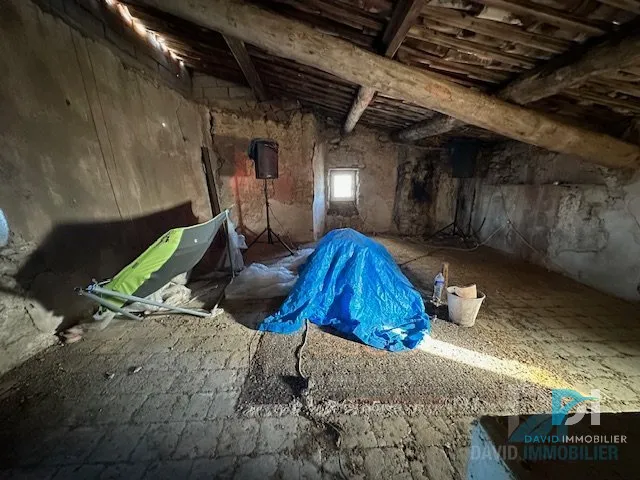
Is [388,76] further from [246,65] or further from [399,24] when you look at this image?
[246,65]

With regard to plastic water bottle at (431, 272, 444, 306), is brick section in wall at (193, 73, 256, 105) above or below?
above

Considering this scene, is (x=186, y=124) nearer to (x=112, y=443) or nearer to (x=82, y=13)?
(x=82, y=13)

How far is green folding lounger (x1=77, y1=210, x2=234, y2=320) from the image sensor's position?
1.69 m

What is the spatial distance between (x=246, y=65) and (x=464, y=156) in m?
4.50

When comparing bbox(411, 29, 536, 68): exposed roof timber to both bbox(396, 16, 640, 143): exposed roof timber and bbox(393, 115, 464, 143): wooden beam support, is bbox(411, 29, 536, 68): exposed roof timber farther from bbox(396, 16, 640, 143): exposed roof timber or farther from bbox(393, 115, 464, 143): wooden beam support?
bbox(393, 115, 464, 143): wooden beam support

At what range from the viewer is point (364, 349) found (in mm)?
1867

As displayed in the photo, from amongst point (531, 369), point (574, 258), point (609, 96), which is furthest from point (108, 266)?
point (574, 258)

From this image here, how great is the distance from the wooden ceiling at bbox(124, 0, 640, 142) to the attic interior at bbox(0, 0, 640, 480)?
0.05 feet

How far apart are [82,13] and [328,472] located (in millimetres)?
4011

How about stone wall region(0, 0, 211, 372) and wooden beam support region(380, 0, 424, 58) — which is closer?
wooden beam support region(380, 0, 424, 58)

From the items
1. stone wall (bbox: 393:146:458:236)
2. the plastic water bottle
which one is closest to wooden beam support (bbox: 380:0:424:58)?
the plastic water bottle

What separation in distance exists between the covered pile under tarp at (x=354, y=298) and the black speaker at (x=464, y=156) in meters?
4.12

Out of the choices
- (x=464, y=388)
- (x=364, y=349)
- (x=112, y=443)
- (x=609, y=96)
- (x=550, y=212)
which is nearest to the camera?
(x=112, y=443)

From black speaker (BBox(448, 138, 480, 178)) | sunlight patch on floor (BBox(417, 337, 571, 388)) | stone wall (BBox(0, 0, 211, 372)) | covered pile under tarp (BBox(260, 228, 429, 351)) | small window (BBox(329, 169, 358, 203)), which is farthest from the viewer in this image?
small window (BBox(329, 169, 358, 203))
